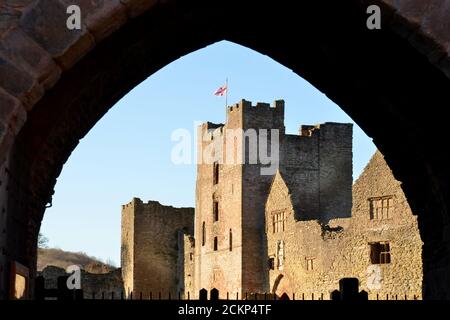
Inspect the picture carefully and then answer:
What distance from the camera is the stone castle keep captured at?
29.6 meters

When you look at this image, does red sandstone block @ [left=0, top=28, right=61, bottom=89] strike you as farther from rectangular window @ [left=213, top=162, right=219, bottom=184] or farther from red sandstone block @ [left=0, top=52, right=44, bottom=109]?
rectangular window @ [left=213, top=162, right=219, bottom=184]

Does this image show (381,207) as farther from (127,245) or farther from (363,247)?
(127,245)

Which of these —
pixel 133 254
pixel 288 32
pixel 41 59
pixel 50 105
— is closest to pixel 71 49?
pixel 41 59

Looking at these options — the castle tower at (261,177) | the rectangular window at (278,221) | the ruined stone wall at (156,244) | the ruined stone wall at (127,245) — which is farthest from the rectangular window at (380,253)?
the ruined stone wall at (127,245)

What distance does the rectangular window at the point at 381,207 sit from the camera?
29172 mm

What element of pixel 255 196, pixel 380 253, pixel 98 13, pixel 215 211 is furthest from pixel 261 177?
pixel 98 13

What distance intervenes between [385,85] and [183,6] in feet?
5.83

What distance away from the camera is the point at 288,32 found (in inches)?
331

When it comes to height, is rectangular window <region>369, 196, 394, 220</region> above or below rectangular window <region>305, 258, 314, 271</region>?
above

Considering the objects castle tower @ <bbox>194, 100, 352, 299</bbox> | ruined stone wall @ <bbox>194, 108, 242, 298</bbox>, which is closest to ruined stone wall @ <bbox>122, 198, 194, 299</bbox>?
ruined stone wall @ <bbox>194, 108, 242, 298</bbox>

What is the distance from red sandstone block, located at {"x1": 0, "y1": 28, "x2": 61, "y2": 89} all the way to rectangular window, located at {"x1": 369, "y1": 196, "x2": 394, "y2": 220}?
80.8ft

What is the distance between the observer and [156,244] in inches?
2279

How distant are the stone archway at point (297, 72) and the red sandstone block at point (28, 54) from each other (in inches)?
61.7
